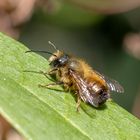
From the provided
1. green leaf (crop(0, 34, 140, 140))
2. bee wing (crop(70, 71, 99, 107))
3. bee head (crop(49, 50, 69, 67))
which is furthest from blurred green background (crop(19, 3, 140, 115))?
green leaf (crop(0, 34, 140, 140))

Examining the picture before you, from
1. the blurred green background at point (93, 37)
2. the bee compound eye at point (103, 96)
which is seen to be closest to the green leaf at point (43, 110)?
the bee compound eye at point (103, 96)

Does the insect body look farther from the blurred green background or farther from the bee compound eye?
the blurred green background

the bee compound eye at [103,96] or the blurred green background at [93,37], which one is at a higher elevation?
the bee compound eye at [103,96]

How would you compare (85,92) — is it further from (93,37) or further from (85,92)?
(93,37)

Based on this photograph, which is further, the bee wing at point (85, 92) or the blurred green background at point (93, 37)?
the blurred green background at point (93, 37)

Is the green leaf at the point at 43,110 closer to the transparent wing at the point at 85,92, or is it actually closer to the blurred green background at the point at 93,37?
the transparent wing at the point at 85,92

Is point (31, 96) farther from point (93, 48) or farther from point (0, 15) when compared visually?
point (93, 48)

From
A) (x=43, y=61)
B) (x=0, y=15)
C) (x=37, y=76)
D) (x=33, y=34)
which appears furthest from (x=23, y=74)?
(x=33, y=34)
